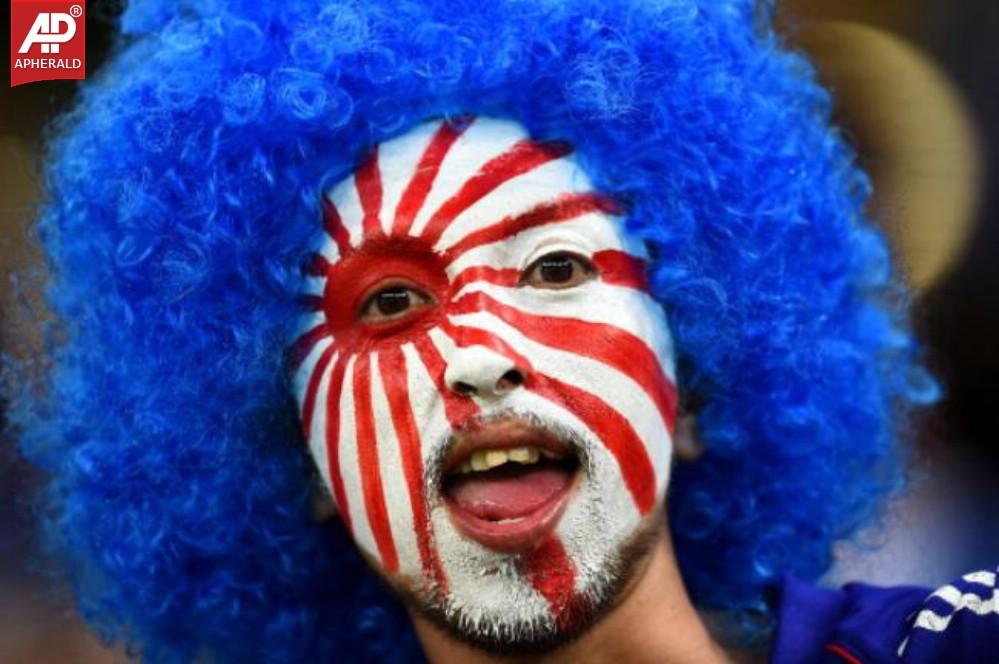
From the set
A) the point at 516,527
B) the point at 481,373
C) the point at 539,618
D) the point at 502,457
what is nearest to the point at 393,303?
the point at 481,373

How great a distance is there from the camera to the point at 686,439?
294cm

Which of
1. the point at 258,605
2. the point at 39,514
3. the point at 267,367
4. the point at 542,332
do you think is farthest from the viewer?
the point at 39,514

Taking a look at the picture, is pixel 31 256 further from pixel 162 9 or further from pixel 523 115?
pixel 523 115

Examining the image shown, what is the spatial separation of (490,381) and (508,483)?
19 centimetres

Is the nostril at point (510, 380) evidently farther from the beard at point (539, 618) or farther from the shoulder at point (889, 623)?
the shoulder at point (889, 623)

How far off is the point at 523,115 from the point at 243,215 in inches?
21.0

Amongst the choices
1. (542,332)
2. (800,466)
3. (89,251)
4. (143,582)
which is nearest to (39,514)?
(143,582)

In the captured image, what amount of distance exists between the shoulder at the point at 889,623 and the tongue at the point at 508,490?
52 cm

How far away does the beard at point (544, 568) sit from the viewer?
2.61 m

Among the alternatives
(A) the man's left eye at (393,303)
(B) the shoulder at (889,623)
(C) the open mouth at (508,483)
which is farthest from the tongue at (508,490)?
(B) the shoulder at (889,623)

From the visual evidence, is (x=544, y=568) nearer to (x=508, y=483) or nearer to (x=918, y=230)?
(x=508, y=483)

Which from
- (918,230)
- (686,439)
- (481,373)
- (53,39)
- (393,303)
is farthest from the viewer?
(918,230)

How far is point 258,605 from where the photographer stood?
3100mm

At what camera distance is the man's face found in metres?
2.62
